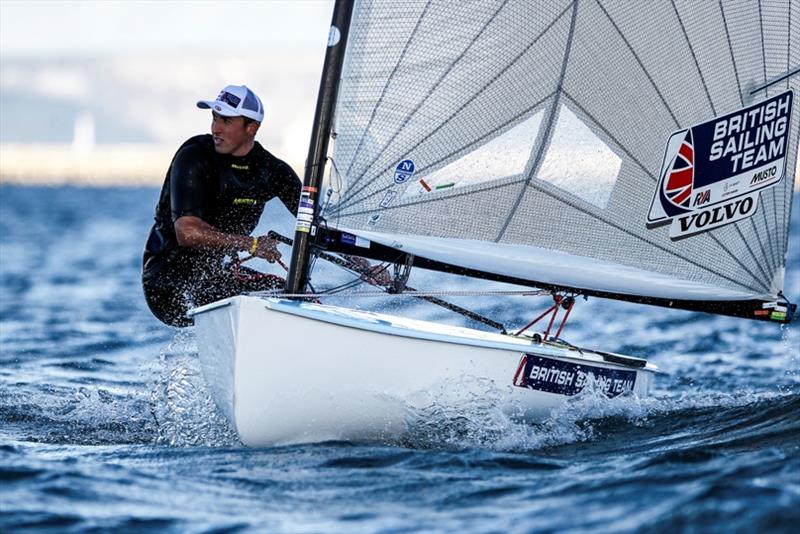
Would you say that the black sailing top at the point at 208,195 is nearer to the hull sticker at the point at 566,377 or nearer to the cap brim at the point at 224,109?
the cap brim at the point at 224,109

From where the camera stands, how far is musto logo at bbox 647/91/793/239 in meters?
6.25

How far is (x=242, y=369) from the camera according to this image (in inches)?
202

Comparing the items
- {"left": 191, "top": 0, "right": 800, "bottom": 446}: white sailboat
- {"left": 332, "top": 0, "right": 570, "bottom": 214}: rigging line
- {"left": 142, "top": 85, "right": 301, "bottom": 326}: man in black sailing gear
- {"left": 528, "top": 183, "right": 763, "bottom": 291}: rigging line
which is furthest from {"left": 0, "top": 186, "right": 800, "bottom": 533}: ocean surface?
{"left": 332, "top": 0, "right": 570, "bottom": 214}: rigging line

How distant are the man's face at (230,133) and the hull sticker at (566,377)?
1716 millimetres

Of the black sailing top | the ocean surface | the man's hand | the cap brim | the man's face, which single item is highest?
the cap brim

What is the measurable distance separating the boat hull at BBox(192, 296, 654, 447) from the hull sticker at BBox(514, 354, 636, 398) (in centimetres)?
8

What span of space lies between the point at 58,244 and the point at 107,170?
4419 inches

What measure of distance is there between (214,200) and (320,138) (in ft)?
2.74

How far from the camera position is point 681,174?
6242mm

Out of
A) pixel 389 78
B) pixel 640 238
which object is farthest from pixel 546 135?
pixel 389 78

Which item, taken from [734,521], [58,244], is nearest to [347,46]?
[734,521]

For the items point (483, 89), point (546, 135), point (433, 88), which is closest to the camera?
point (433, 88)

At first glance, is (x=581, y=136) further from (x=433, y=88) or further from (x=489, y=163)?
(x=433, y=88)

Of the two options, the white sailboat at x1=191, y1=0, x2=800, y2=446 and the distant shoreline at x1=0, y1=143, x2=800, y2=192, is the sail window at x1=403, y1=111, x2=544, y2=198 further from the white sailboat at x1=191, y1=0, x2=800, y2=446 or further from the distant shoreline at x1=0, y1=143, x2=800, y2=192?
the distant shoreline at x1=0, y1=143, x2=800, y2=192
